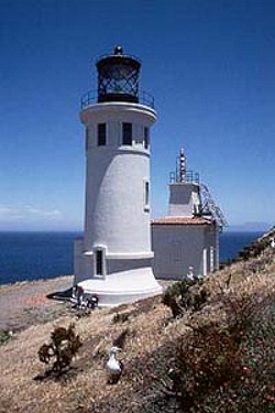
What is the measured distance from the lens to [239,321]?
298 inches

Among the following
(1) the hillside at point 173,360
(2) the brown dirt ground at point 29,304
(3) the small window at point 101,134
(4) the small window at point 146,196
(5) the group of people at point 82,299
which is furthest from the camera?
(4) the small window at point 146,196

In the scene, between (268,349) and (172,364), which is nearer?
(268,349)

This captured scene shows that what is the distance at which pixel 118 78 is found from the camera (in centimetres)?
2339

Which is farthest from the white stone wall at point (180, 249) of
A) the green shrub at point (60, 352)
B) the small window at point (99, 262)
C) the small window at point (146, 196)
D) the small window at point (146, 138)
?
the green shrub at point (60, 352)

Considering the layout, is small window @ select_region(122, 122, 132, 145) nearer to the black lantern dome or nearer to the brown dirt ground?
the black lantern dome

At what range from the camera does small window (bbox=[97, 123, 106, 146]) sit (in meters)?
23.0

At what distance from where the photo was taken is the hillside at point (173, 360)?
5.58 meters

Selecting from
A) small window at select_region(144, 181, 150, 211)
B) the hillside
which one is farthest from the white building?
the hillside

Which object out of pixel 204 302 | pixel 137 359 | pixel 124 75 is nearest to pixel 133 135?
pixel 124 75

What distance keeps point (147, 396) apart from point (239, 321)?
179 cm

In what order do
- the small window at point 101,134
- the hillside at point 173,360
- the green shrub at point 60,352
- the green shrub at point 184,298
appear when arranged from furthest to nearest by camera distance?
1. the small window at point 101,134
2. the green shrub at point 184,298
3. the green shrub at point 60,352
4. the hillside at point 173,360

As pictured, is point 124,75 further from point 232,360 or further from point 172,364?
point 232,360

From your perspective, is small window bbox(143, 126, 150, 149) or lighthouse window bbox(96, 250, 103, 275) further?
small window bbox(143, 126, 150, 149)

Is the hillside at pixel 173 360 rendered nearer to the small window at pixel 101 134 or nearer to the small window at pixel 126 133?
the small window at pixel 126 133
